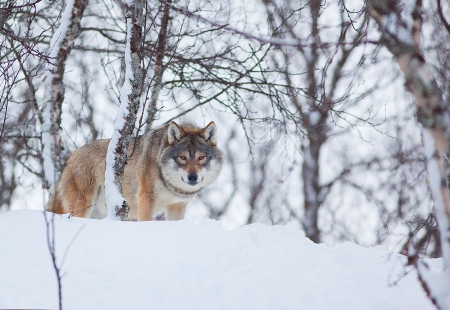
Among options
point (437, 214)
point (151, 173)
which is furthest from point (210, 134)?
point (437, 214)

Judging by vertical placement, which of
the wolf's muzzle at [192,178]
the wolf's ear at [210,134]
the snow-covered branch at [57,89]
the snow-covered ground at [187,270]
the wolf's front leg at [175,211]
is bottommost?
the snow-covered ground at [187,270]

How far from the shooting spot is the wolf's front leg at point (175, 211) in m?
8.26

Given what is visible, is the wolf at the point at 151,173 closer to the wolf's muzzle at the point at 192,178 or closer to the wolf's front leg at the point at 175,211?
the wolf's muzzle at the point at 192,178

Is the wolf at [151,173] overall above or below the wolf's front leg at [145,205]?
above

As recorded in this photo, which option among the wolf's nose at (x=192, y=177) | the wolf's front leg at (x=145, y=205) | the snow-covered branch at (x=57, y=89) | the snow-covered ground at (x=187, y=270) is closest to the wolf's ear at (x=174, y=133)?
the wolf's nose at (x=192, y=177)

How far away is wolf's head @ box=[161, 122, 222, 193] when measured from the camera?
25.2 feet

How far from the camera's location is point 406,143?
14562mm

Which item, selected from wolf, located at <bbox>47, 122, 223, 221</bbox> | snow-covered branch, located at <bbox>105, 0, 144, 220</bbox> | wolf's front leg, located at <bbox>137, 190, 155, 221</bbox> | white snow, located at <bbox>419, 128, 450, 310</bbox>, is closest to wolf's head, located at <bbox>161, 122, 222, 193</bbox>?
wolf, located at <bbox>47, 122, 223, 221</bbox>

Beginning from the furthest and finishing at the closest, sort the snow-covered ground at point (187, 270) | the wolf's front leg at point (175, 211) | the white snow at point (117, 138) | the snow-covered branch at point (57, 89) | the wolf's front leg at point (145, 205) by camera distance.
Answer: the wolf's front leg at point (175, 211) → the snow-covered branch at point (57, 89) → the wolf's front leg at point (145, 205) → the white snow at point (117, 138) → the snow-covered ground at point (187, 270)

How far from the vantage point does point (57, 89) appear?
846 cm

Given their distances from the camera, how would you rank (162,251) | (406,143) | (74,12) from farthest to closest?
(406,143), (74,12), (162,251)

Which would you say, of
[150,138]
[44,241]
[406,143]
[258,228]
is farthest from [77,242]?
[406,143]

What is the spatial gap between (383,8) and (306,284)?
2849mm

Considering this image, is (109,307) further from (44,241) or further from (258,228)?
(258,228)
